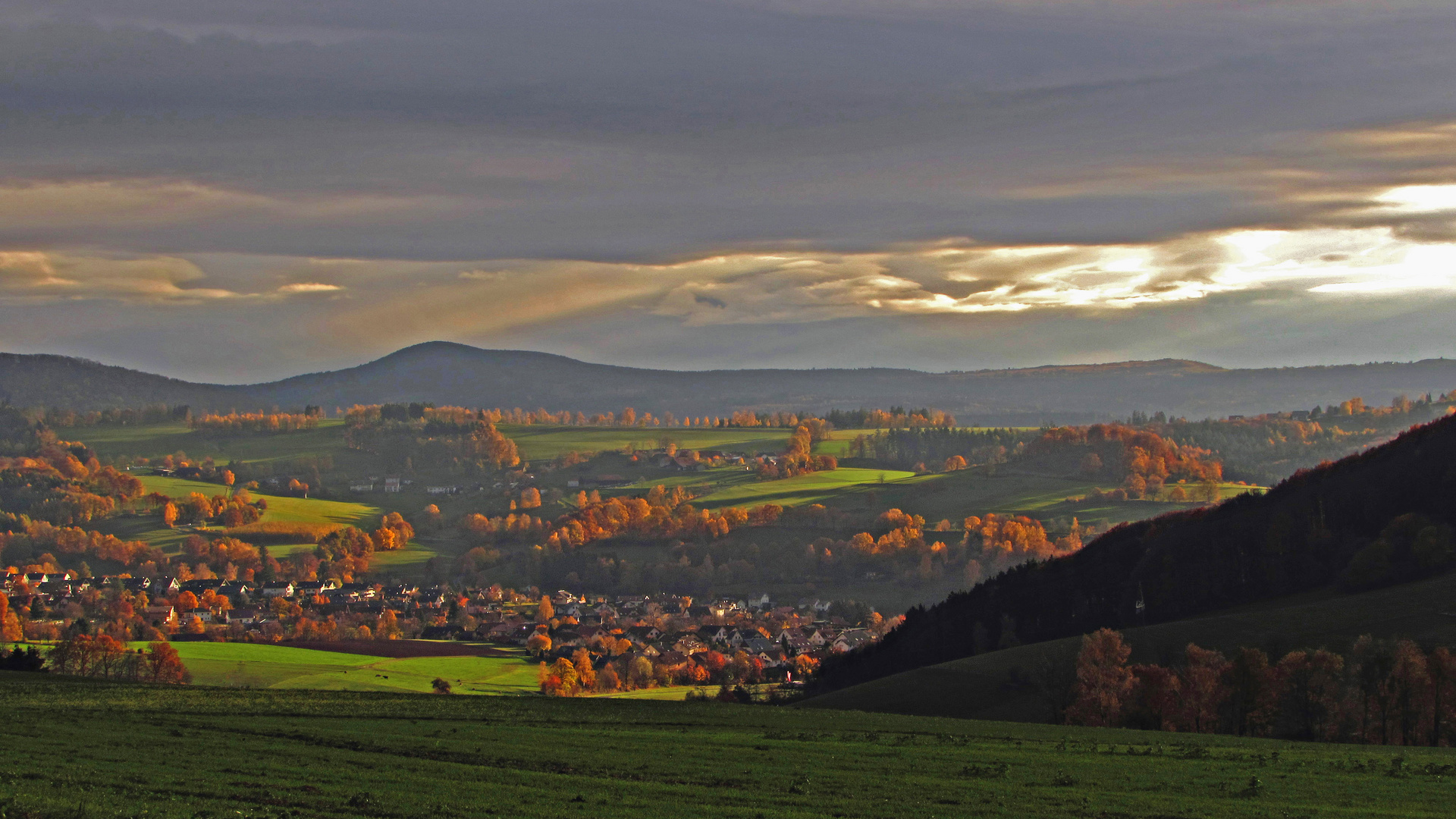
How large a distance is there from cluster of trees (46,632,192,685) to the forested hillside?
193 feet

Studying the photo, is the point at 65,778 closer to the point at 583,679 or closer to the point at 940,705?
the point at 940,705

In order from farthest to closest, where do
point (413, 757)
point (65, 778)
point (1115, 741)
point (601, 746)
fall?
point (1115, 741) < point (601, 746) < point (413, 757) < point (65, 778)

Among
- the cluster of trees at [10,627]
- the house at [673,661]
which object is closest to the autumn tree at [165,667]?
the cluster of trees at [10,627]

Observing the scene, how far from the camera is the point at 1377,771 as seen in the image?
41125 mm

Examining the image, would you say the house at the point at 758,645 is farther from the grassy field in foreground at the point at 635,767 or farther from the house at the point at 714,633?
the grassy field in foreground at the point at 635,767

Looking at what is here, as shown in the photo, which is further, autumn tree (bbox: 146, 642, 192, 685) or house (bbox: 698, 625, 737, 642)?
house (bbox: 698, 625, 737, 642)

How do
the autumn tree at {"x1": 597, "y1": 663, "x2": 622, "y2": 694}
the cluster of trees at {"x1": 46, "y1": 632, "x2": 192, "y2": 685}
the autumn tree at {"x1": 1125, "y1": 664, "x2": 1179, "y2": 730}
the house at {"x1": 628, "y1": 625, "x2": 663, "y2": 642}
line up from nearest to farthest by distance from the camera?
the autumn tree at {"x1": 1125, "y1": 664, "x2": 1179, "y2": 730} < the cluster of trees at {"x1": 46, "y1": 632, "x2": 192, "y2": 685} < the autumn tree at {"x1": 597, "y1": 663, "x2": 622, "y2": 694} < the house at {"x1": 628, "y1": 625, "x2": 663, "y2": 642}

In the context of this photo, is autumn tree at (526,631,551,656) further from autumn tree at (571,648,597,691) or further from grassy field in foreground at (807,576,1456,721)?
grassy field in foreground at (807,576,1456,721)

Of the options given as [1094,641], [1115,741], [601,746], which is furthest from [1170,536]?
[601,746]

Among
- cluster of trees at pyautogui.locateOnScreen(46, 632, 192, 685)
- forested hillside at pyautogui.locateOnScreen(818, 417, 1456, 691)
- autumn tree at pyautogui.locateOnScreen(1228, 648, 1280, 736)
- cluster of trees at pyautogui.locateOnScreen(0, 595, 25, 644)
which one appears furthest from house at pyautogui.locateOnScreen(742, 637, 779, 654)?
autumn tree at pyautogui.locateOnScreen(1228, 648, 1280, 736)

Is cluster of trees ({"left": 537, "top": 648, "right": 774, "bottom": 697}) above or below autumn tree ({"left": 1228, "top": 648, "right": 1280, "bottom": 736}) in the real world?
below

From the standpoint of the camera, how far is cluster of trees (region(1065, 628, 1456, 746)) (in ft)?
206

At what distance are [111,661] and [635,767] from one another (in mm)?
88709

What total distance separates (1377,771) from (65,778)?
39.1 meters
